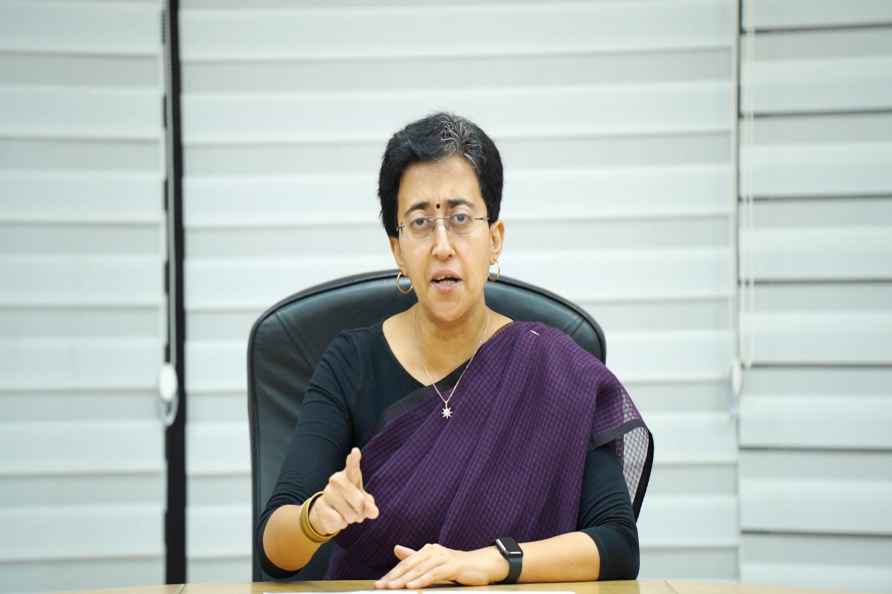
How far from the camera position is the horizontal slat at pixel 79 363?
3248mm

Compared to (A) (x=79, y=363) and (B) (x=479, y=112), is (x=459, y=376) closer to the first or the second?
(B) (x=479, y=112)

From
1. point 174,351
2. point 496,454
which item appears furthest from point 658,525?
point 174,351

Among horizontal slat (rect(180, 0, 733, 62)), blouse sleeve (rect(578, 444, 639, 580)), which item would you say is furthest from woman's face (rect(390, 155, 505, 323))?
horizontal slat (rect(180, 0, 733, 62))

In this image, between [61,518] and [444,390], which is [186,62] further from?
[444,390]

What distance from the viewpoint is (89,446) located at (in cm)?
325

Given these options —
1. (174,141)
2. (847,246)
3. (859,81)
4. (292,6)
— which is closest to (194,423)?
(174,141)

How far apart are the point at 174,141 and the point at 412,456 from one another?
1757mm

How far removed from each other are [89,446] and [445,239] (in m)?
1.77

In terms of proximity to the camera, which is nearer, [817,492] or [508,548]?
[508,548]

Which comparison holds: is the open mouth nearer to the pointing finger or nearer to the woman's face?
the woman's face

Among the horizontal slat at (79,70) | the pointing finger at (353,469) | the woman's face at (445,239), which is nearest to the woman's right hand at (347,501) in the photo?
the pointing finger at (353,469)

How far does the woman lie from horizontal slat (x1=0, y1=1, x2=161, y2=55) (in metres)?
1.52

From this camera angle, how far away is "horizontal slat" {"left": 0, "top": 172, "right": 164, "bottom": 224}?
325cm

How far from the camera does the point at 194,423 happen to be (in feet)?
10.8
